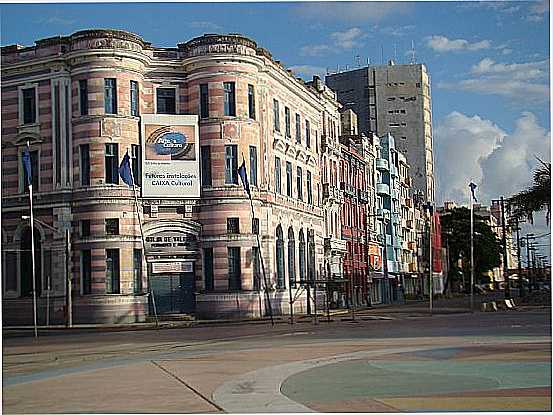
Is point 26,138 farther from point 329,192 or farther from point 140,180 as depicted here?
point 329,192

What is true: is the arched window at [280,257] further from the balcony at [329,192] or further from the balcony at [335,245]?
the balcony at [329,192]

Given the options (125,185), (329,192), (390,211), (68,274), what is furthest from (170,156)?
(390,211)

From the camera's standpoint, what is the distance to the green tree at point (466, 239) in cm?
8894

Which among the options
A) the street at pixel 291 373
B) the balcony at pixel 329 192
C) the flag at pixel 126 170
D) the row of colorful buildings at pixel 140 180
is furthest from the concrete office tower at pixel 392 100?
the street at pixel 291 373

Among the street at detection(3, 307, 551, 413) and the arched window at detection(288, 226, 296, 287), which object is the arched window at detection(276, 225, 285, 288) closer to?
the arched window at detection(288, 226, 296, 287)

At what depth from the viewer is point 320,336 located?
91.1 ft

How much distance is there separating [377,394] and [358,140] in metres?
55.6

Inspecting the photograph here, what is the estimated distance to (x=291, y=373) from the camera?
16.7 metres

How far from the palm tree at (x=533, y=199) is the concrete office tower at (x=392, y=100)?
38411mm

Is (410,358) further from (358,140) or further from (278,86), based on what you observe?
(358,140)

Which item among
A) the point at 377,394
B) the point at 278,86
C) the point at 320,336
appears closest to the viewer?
the point at 377,394

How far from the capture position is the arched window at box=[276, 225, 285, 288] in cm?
4469

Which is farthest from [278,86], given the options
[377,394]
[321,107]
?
[377,394]

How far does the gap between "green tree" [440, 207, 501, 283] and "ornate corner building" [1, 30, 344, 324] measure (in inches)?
1896
